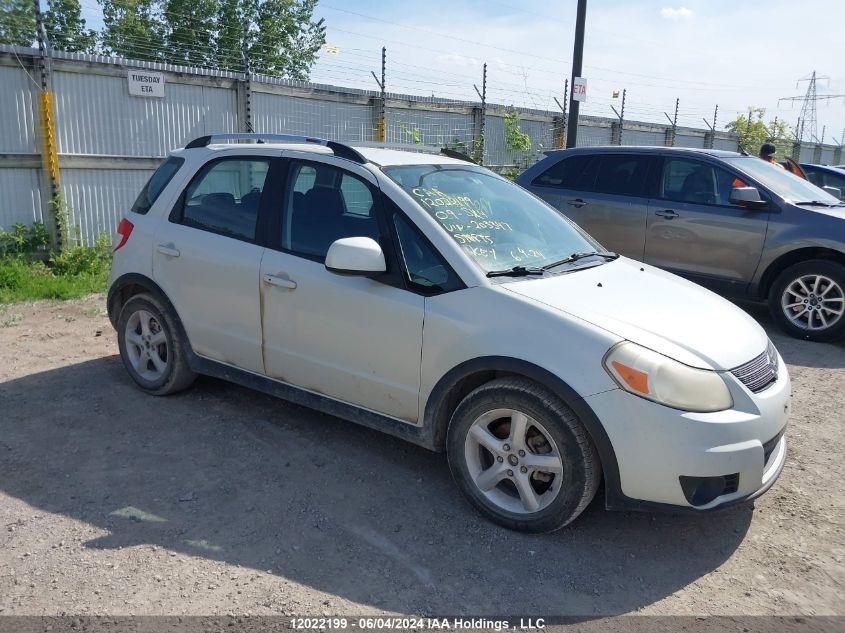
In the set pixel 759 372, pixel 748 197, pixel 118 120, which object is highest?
pixel 118 120

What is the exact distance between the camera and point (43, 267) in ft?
27.5

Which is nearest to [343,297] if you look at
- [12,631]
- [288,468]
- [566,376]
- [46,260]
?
[288,468]

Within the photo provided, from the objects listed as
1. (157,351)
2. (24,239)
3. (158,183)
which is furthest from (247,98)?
(157,351)

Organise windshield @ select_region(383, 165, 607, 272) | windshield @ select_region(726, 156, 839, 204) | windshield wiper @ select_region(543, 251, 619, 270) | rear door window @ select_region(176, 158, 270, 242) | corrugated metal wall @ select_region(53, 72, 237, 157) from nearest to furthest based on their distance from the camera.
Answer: windshield @ select_region(383, 165, 607, 272), windshield wiper @ select_region(543, 251, 619, 270), rear door window @ select_region(176, 158, 270, 242), windshield @ select_region(726, 156, 839, 204), corrugated metal wall @ select_region(53, 72, 237, 157)

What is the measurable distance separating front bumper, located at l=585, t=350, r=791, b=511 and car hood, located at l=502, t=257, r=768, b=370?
22 centimetres

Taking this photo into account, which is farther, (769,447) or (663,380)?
(769,447)

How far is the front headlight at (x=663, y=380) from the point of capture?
311 centimetres

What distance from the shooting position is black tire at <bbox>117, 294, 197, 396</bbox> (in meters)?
4.91

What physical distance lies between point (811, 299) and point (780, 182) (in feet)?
4.54

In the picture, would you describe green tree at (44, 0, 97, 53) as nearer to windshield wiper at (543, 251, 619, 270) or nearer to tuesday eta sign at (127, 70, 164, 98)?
tuesday eta sign at (127, 70, 164, 98)

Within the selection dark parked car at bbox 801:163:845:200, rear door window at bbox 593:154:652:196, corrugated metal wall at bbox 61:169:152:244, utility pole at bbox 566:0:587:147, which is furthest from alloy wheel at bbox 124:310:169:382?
dark parked car at bbox 801:163:845:200

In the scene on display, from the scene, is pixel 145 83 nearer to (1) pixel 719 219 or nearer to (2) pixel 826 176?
(1) pixel 719 219

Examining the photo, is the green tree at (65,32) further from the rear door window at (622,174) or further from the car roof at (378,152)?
the rear door window at (622,174)

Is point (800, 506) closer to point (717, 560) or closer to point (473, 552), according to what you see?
point (717, 560)
